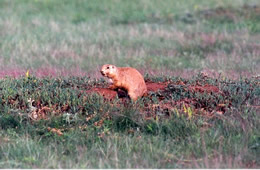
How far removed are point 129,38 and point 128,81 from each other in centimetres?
752

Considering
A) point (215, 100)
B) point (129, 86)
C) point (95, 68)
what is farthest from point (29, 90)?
point (95, 68)

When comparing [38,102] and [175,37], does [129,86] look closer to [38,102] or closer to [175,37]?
[38,102]

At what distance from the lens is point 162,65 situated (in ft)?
38.3

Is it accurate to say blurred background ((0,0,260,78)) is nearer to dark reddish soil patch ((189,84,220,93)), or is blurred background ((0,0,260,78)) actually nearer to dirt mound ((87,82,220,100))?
dirt mound ((87,82,220,100))

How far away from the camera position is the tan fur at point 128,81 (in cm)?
746

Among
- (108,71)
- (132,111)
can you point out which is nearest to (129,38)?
(108,71)

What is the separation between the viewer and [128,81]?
7.52m

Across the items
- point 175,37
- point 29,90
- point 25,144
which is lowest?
point 25,144

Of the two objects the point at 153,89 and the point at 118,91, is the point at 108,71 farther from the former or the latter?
the point at 153,89

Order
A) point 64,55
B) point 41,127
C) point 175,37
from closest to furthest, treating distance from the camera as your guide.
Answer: point 41,127 < point 64,55 < point 175,37

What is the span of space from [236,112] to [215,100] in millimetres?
471

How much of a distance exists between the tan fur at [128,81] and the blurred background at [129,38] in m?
1.56

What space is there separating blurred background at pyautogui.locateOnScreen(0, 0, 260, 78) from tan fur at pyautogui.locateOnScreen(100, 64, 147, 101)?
5.12 feet

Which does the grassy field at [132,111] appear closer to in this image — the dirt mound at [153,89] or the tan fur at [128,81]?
the dirt mound at [153,89]
